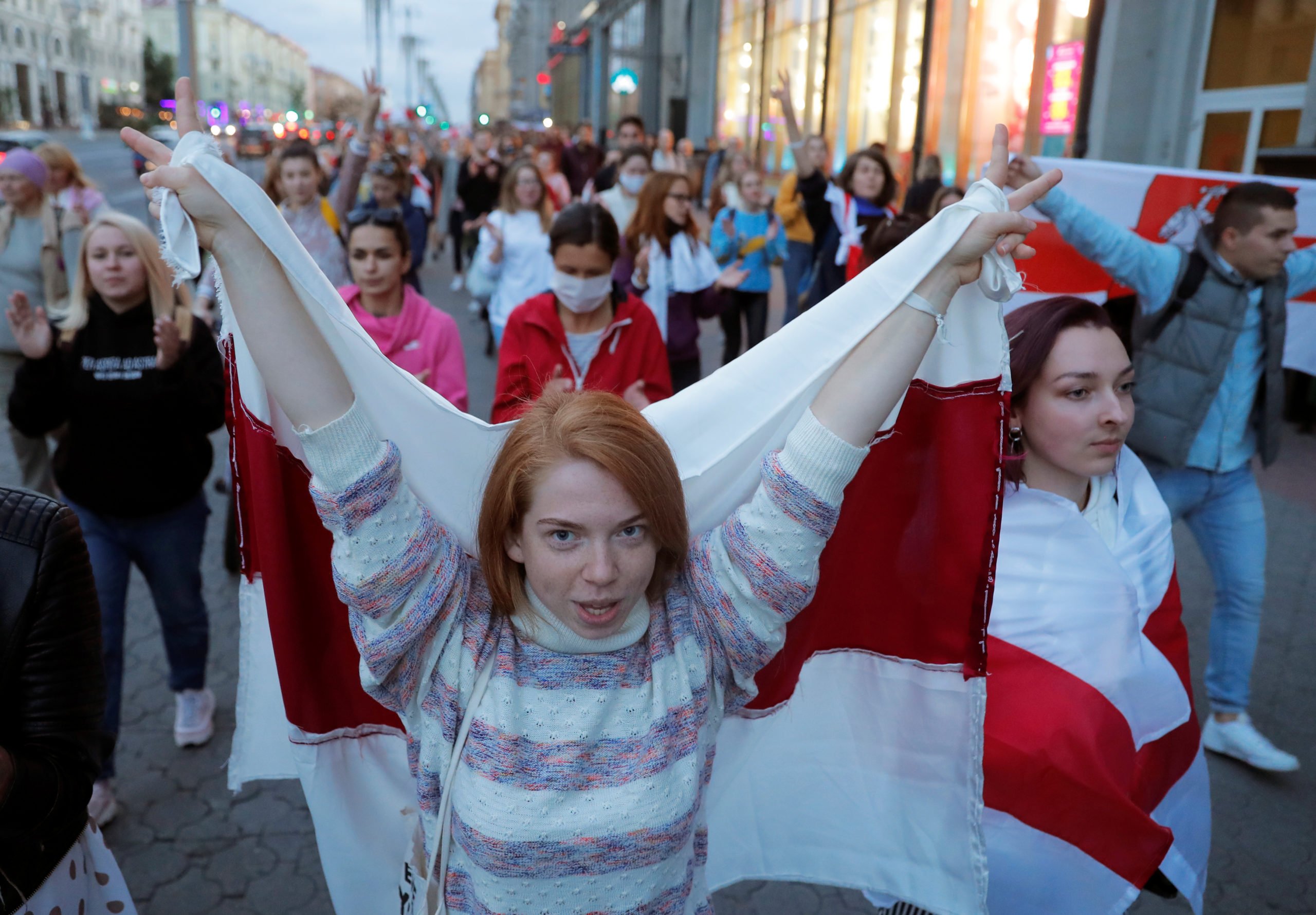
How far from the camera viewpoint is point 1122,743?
2000mm

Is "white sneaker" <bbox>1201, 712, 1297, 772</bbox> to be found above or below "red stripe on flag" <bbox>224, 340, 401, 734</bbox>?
below

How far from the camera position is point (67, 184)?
589 centimetres

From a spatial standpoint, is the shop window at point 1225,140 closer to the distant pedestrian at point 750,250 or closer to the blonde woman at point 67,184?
the distant pedestrian at point 750,250

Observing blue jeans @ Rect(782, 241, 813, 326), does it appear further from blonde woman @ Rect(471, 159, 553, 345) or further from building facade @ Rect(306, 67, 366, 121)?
building facade @ Rect(306, 67, 366, 121)

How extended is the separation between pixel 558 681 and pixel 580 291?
8.20ft

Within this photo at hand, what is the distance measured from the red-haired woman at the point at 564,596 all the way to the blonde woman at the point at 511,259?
5114 mm

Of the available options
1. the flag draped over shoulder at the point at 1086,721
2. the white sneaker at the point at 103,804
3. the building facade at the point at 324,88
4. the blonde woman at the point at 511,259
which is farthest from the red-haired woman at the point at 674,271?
the building facade at the point at 324,88

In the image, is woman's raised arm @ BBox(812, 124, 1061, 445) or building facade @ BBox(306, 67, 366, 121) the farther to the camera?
building facade @ BBox(306, 67, 366, 121)

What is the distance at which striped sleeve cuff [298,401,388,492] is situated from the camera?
59.5 inches

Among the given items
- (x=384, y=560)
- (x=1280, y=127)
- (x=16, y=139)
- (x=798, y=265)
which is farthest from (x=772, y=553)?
(x=16, y=139)

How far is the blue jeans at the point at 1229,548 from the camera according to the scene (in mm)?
3693

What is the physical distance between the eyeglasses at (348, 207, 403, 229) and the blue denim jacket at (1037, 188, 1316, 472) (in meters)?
2.46

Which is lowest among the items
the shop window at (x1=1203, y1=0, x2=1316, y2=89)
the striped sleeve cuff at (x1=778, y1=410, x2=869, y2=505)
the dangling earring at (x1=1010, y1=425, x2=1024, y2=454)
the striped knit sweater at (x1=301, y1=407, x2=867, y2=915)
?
the striped knit sweater at (x1=301, y1=407, x2=867, y2=915)

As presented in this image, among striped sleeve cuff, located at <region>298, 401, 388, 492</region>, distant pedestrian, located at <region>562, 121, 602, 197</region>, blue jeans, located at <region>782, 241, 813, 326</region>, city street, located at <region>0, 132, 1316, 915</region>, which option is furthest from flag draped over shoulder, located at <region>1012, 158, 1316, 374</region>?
distant pedestrian, located at <region>562, 121, 602, 197</region>
